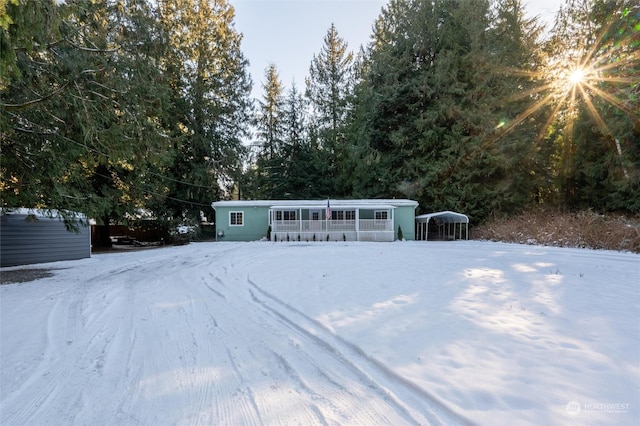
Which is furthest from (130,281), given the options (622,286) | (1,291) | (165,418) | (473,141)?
(473,141)

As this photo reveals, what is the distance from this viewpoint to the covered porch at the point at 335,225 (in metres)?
19.1

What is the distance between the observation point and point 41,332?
4.00m

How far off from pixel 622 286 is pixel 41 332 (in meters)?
8.76

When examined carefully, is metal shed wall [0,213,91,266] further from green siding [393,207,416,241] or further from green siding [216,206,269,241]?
green siding [393,207,416,241]

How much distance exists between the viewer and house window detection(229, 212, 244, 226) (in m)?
20.9

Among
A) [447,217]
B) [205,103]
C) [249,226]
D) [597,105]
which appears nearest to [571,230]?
[597,105]

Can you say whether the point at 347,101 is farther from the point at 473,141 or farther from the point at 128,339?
the point at 128,339

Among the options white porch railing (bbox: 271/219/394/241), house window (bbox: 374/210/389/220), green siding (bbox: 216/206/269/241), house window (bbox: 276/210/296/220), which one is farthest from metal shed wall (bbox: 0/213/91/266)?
house window (bbox: 374/210/389/220)

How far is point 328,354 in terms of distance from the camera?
127 inches

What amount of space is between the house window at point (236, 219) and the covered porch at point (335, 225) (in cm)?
196

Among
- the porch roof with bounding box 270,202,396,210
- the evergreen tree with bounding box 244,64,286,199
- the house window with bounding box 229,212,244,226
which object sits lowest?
the house window with bounding box 229,212,244,226

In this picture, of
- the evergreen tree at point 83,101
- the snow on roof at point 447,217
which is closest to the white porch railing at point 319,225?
the snow on roof at point 447,217

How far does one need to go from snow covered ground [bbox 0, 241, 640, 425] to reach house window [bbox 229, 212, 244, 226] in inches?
576

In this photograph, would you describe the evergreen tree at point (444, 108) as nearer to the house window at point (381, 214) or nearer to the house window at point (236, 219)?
the house window at point (381, 214)
